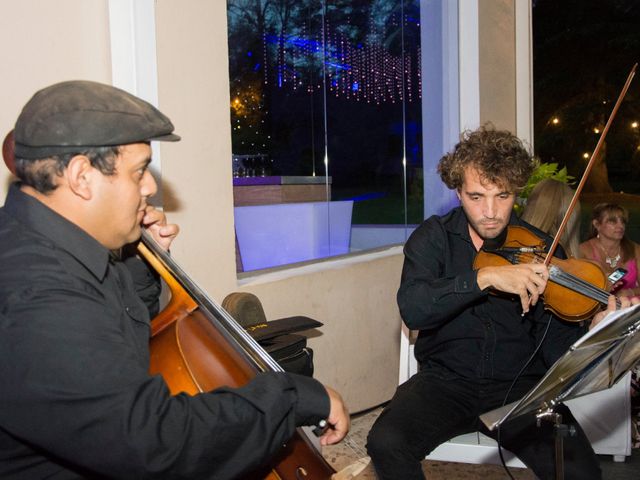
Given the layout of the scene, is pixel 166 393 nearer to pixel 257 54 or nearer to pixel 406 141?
pixel 257 54

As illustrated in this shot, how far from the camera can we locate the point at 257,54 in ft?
11.2

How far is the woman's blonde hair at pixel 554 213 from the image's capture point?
11.0 ft

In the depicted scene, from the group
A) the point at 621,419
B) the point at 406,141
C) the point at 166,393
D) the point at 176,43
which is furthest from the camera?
the point at 406,141

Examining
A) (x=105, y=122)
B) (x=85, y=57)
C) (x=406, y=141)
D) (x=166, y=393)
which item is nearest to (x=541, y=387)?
(x=166, y=393)

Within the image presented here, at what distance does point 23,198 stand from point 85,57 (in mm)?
1166

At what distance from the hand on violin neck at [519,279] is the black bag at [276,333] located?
2.33 ft

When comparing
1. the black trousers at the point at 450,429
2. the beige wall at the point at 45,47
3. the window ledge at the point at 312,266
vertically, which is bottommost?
the black trousers at the point at 450,429

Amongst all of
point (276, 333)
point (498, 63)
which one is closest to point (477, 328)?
point (276, 333)

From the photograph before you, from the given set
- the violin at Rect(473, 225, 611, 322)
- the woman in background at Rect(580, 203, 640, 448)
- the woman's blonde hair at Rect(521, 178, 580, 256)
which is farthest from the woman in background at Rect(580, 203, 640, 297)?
the violin at Rect(473, 225, 611, 322)

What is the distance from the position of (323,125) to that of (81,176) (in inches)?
112

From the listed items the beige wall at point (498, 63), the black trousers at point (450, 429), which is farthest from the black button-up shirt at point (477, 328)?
the beige wall at point (498, 63)

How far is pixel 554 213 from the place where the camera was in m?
3.36

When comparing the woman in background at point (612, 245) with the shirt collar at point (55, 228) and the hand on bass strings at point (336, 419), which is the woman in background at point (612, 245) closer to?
the hand on bass strings at point (336, 419)

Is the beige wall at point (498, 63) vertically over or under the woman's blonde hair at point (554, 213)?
over
